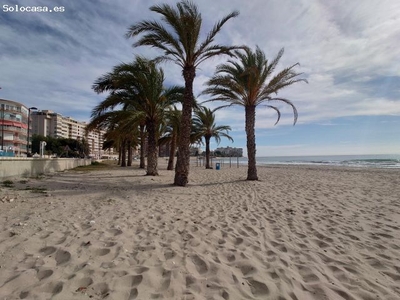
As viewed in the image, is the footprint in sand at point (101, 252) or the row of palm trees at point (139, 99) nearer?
the footprint in sand at point (101, 252)

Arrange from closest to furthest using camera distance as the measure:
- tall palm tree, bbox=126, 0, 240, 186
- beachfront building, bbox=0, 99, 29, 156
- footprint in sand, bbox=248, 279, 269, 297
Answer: footprint in sand, bbox=248, 279, 269, 297 < tall palm tree, bbox=126, 0, 240, 186 < beachfront building, bbox=0, 99, 29, 156

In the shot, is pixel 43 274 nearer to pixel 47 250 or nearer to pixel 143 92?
pixel 47 250

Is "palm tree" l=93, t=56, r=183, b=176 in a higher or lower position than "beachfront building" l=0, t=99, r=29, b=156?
lower

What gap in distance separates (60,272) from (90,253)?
0.53m

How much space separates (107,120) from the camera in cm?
1535

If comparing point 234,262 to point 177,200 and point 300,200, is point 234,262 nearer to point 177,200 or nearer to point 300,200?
point 177,200

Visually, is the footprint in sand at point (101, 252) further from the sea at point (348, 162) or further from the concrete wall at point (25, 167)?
the sea at point (348, 162)

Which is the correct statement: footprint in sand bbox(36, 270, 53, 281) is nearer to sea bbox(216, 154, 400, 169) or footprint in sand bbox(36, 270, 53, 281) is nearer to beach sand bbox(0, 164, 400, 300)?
beach sand bbox(0, 164, 400, 300)

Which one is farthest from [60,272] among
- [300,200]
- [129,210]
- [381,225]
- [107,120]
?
[107,120]

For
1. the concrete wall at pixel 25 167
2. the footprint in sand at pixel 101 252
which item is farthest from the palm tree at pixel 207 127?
the footprint in sand at pixel 101 252

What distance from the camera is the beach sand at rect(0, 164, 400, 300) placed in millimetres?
2523

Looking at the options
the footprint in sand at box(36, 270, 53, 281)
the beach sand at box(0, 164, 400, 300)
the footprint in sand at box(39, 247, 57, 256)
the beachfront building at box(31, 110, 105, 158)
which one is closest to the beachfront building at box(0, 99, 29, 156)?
the beachfront building at box(31, 110, 105, 158)

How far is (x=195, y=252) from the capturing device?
3.38 m

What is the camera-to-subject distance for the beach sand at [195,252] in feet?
8.28
